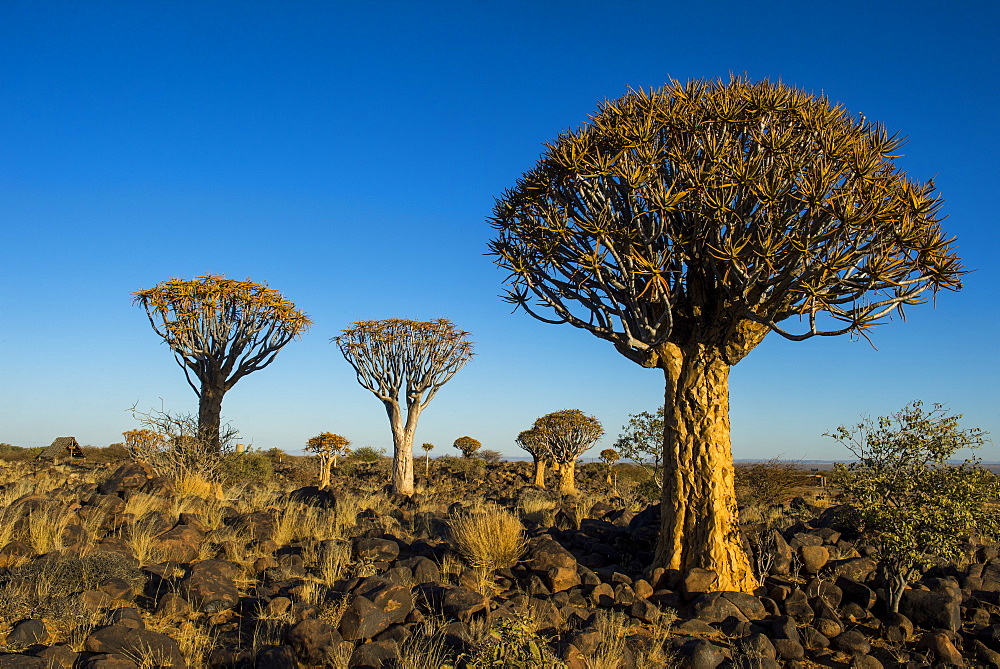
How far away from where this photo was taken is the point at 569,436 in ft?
74.8

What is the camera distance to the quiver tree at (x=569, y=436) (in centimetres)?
2278

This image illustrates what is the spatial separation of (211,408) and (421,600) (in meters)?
11.6

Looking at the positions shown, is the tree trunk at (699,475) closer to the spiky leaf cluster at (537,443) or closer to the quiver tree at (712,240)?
the quiver tree at (712,240)

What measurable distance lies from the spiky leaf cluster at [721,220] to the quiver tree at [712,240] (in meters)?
0.02

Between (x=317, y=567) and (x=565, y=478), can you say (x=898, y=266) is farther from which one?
(x=565, y=478)

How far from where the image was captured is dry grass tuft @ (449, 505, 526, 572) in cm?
677

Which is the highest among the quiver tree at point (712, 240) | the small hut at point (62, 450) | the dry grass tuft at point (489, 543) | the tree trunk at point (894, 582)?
the quiver tree at point (712, 240)

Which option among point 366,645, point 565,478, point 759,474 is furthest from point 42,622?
point 565,478

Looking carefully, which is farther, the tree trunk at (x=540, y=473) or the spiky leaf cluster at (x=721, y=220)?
the tree trunk at (x=540, y=473)

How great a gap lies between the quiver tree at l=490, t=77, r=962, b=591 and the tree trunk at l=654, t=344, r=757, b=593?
0.6 inches

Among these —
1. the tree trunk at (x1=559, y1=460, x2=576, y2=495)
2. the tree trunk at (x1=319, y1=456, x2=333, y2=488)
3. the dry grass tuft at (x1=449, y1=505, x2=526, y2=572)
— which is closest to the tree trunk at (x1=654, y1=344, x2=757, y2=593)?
the dry grass tuft at (x1=449, y1=505, x2=526, y2=572)

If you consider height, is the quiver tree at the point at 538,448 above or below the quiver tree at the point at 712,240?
below

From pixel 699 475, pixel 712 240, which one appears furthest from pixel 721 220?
pixel 699 475

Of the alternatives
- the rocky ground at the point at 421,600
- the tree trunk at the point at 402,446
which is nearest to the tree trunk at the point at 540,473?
the tree trunk at the point at 402,446
